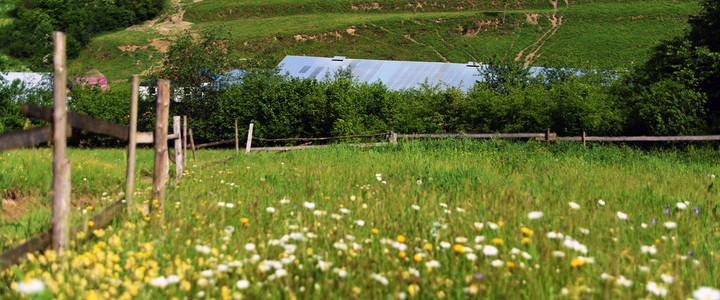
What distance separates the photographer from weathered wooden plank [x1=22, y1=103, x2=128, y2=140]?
3.46 metres

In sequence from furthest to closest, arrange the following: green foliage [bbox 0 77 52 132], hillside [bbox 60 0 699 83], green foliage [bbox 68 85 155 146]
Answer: hillside [bbox 60 0 699 83]
green foliage [bbox 68 85 155 146]
green foliage [bbox 0 77 52 132]

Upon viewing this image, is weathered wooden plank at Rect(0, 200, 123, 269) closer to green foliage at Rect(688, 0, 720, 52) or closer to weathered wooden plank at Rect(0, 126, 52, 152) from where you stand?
weathered wooden plank at Rect(0, 126, 52, 152)

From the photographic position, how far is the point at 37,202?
7254mm

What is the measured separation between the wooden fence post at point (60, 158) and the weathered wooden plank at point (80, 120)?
8cm

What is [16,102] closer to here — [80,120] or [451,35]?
[80,120]

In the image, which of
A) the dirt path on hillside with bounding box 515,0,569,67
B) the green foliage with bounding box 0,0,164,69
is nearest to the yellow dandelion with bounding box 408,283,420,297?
the dirt path on hillside with bounding box 515,0,569,67

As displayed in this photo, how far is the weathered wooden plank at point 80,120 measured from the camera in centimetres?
346

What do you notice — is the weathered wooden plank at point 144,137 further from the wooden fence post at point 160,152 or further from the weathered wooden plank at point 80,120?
the weathered wooden plank at point 80,120

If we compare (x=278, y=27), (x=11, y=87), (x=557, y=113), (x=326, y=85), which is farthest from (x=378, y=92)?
(x=278, y=27)

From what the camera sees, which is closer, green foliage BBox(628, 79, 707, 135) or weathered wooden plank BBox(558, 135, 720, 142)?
weathered wooden plank BBox(558, 135, 720, 142)

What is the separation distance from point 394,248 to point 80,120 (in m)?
2.79

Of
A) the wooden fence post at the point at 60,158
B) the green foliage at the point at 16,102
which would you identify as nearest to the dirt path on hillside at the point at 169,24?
the green foliage at the point at 16,102

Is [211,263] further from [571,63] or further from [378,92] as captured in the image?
[571,63]

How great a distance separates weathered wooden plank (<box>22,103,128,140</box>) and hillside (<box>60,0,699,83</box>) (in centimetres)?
6495
